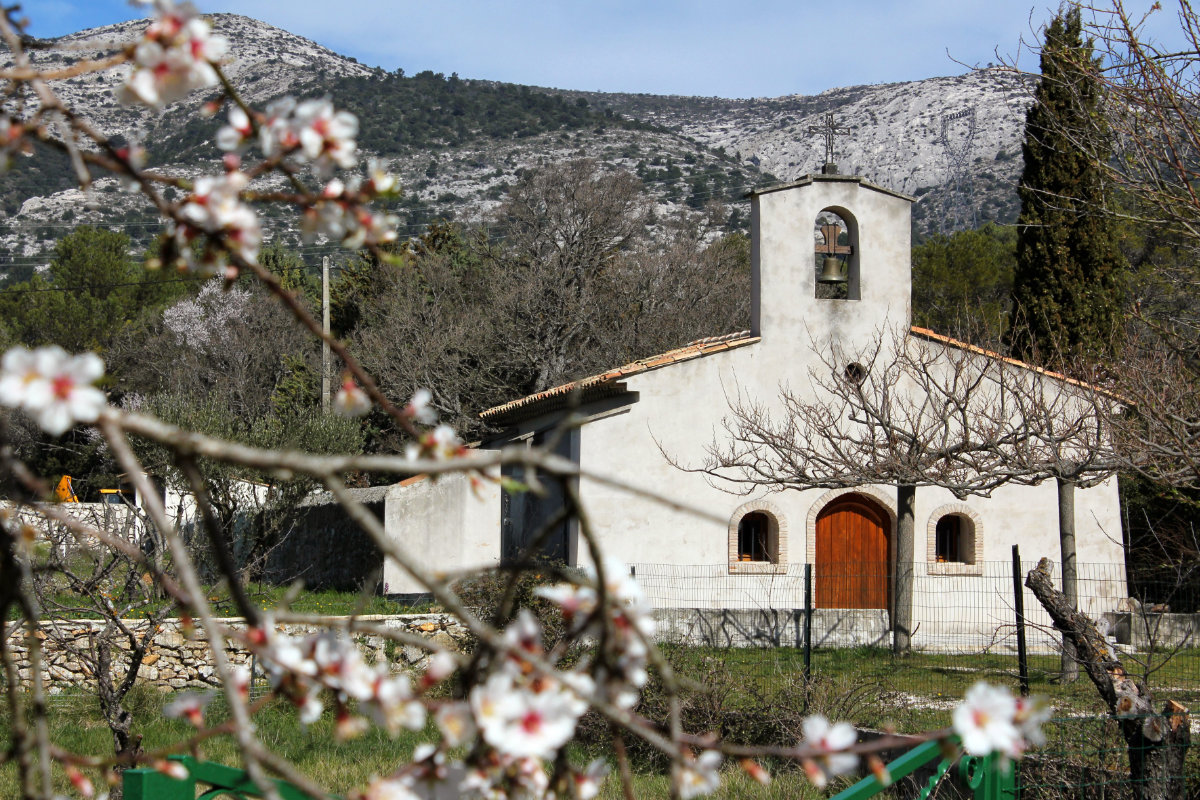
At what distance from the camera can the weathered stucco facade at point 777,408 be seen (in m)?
15.7

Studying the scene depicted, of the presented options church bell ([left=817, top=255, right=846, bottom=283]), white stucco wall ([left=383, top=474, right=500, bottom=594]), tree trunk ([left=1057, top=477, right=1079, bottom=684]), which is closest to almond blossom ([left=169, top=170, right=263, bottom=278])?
tree trunk ([left=1057, top=477, right=1079, bottom=684])

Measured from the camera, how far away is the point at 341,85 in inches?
3406

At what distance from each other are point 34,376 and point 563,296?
26.1 metres

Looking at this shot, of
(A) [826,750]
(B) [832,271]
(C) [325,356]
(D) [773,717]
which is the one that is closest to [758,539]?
(B) [832,271]

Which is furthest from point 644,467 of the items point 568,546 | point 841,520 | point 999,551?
point 999,551

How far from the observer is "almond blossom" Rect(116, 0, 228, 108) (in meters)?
1.29

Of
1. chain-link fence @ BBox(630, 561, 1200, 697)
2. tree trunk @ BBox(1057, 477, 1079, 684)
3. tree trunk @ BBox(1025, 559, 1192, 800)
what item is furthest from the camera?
tree trunk @ BBox(1057, 477, 1079, 684)

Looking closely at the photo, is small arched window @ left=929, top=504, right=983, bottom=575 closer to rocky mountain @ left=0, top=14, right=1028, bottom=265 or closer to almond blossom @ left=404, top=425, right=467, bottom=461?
almond blossom @ left=404, top=425, right=467, bottom=461

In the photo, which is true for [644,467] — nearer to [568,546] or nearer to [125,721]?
[568,546]

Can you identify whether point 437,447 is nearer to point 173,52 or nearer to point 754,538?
point 173,52

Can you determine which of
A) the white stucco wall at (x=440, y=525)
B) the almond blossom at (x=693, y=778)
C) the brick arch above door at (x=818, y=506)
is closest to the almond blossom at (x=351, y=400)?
the almond blossom at (x=693, y=778)

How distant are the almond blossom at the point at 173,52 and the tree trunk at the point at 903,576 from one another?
13034mm

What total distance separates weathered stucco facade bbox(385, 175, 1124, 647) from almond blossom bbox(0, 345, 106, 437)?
47.2ft

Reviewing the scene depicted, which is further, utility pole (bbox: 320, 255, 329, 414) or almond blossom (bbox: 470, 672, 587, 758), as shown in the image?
utility pole (bbox: 320, 255, 329, 414)
